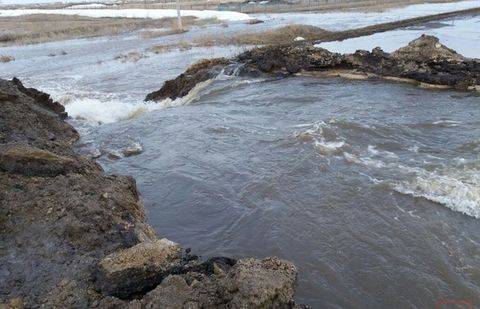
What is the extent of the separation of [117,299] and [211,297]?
2.68 feet

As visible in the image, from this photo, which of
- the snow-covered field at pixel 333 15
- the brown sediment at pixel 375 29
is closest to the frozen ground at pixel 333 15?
the snow-covered field at pixel 333 15

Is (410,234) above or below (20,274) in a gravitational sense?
below

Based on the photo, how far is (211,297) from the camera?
3725 millimetres

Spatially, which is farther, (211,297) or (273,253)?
(273,253)

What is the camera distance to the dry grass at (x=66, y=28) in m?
46.8

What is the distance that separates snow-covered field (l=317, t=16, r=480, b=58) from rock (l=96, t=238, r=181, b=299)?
20790mm

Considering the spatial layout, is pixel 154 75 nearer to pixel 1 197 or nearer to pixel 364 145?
pixel 364 145

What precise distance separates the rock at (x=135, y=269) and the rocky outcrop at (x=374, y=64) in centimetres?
1295

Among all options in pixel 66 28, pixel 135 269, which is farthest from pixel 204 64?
pixel 66 28

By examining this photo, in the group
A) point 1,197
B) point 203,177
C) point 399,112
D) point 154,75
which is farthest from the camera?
point 154,75

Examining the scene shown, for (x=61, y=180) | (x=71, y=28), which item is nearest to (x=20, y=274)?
(x=61, y=180)

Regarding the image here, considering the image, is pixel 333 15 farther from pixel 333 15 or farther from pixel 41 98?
pixel 41 98

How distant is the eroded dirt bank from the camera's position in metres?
3.72

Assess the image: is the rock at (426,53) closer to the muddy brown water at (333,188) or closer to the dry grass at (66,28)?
the muddy brown water at (333,188)
